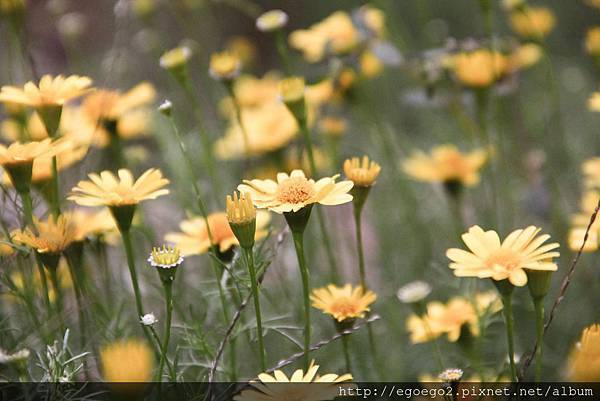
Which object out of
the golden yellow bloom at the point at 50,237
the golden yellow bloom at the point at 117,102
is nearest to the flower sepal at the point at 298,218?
the golden yellow bloom at the point at 50,237

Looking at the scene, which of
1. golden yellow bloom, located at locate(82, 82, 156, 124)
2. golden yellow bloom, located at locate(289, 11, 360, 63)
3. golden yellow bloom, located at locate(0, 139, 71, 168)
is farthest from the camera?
golden yellow bloom, located at locate(289, 11, 360, 63)

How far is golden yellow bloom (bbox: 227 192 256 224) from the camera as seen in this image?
2.26 ft

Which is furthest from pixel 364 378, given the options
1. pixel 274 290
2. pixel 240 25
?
pixel 240 25

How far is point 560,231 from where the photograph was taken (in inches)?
48.6

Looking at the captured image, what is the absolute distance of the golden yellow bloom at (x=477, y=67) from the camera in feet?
3.90

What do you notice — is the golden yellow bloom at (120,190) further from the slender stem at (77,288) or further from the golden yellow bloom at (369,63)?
the golden yellow bloom at (369,63)

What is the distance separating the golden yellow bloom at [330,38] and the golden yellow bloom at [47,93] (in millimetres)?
425

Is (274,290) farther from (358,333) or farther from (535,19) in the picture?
(535,19)

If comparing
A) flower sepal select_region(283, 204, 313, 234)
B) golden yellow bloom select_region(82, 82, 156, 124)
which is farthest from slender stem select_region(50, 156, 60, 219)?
flower sepal select_region(283, 204, 313, 234)

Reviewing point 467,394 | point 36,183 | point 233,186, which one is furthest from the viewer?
point 233,186

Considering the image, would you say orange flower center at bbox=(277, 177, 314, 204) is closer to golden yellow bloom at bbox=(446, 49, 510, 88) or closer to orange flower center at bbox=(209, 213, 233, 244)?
orange flower center at bbox=(209, 213, 233, 244)

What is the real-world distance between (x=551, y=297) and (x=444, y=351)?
216 millimetres

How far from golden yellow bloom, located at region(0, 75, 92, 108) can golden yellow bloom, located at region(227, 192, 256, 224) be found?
0.22 meters

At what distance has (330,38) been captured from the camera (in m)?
1.21
